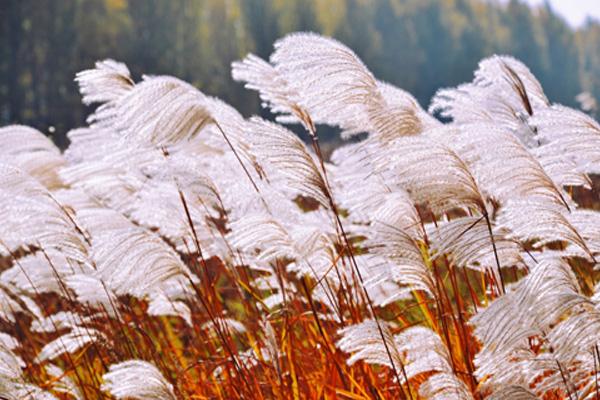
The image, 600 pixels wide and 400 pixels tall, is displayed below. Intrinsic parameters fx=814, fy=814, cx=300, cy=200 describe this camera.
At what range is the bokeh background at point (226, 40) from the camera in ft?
112

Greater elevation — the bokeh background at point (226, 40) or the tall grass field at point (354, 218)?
the bokeh background at point (226, 40)

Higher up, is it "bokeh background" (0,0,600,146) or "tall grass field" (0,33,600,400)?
"bokeh background" (0,0,600,146)

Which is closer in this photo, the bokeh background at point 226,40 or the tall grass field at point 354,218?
the tall grass field at point 354,218

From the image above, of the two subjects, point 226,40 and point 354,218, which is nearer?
point 354,218

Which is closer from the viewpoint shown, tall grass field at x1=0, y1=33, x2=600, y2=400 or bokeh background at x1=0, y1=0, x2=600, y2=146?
tall grass field at x1=0, y1=33, x2=600, y2=400

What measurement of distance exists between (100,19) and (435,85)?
1640 inches

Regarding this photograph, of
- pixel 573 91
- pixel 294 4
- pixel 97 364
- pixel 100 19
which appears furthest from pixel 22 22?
pixel 573 91

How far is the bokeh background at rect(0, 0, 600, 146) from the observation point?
3425cm

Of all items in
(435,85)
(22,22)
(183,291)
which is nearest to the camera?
(183,291)

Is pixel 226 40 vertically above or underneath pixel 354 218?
above

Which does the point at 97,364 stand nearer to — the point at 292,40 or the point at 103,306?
the point at 103,306

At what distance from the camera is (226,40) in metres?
44.0

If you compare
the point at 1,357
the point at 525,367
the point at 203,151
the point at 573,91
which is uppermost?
the point at 573,91

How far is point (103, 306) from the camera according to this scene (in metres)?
3.47
